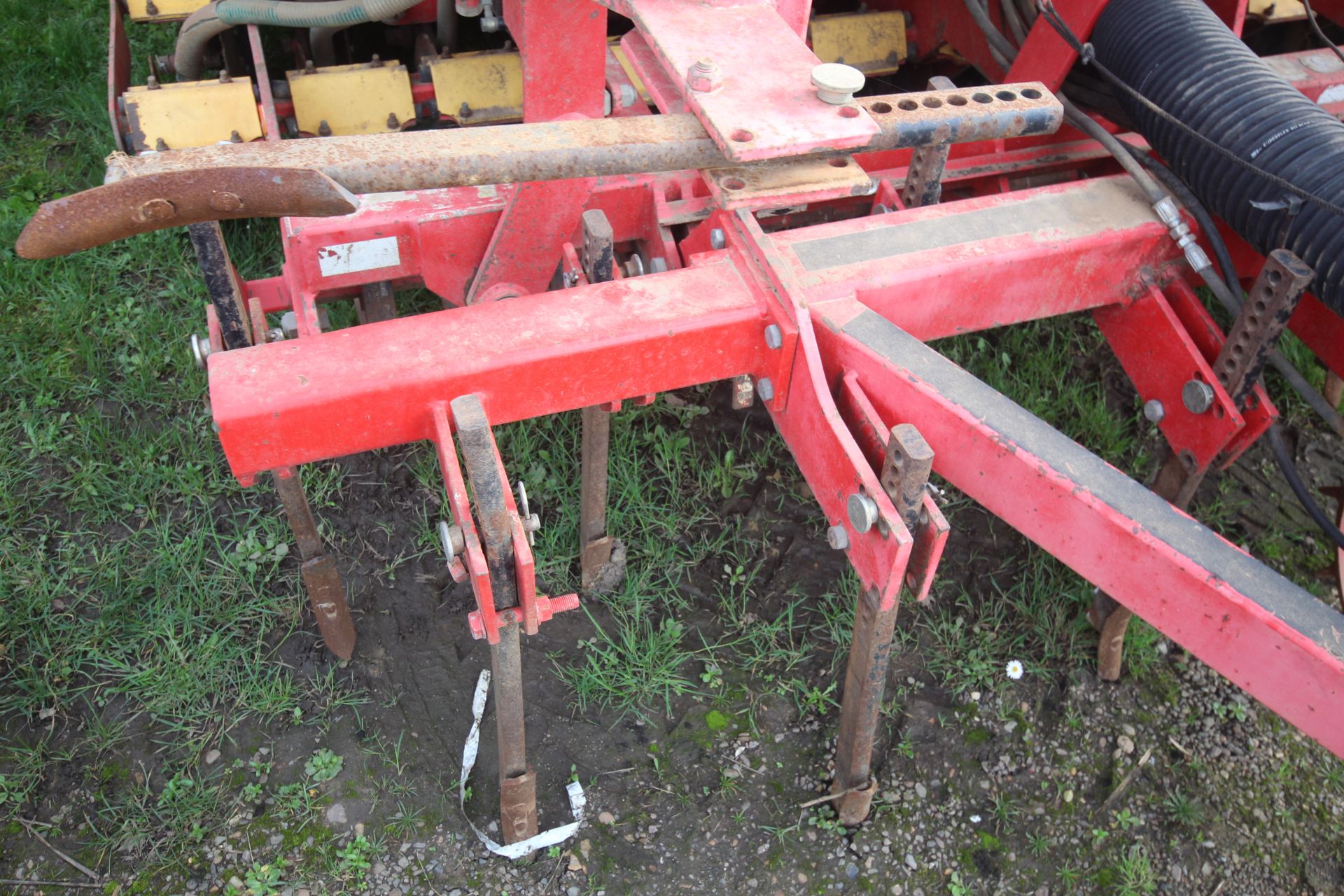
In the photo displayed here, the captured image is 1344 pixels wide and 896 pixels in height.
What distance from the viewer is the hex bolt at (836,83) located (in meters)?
1.81

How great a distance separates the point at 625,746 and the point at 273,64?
9.21ft

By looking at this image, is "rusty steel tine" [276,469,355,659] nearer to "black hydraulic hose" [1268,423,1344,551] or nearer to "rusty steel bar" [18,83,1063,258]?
"rusty steel bar" [18,83,1063,258]

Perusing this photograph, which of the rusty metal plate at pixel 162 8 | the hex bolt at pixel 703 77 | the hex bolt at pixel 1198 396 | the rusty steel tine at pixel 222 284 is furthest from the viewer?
the rusty metal plate at pixel 162 8

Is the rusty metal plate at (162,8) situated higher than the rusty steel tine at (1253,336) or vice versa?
the rusty metal plate at (162,8)

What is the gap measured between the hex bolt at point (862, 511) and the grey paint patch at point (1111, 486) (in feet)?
0.85

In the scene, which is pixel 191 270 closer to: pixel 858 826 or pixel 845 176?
pixel 845 176

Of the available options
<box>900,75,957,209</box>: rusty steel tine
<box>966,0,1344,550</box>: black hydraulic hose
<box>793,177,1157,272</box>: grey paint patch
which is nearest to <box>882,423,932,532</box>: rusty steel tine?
<box>793,177,1157,272</box>: grey paint patch

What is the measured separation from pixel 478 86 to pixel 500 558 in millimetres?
1914

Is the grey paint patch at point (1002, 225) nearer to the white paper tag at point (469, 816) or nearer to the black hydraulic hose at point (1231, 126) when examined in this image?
the black hydraulic hose at point (1231, 126)

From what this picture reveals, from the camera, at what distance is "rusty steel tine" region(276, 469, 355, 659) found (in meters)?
2.40

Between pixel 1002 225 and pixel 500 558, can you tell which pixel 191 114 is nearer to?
pixel 500 558

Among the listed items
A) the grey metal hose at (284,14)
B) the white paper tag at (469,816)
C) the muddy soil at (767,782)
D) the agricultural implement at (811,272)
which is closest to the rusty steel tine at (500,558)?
the agricultural implement at (811,272)

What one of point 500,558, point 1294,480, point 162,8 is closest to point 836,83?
point 500,558

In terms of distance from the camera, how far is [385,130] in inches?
126
